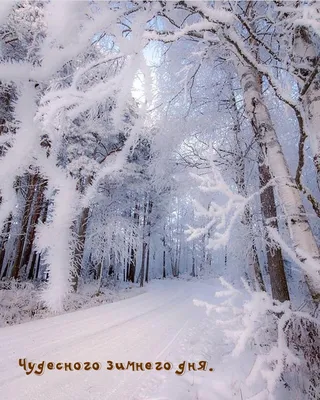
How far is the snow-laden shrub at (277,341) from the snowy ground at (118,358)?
0.93 ft

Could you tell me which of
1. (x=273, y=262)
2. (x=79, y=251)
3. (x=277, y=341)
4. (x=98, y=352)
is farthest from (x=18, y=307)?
(x=277, y=341)

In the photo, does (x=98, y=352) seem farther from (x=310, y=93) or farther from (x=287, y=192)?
(x=310, y=93)

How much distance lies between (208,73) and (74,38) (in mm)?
5806

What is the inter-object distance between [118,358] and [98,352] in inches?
17.5

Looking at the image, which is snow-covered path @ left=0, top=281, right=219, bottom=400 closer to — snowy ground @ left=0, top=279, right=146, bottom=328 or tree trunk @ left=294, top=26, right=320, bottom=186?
snowy ground @ left=0, top=279, right=146, bottom=328

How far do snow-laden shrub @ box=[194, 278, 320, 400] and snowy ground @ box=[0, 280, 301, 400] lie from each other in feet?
0.93

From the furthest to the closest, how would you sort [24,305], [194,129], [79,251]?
[24,305]
[194,129]
[79,251]

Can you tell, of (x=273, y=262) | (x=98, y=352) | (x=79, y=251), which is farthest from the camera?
(x=273, y=262)

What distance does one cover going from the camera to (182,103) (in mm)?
6059

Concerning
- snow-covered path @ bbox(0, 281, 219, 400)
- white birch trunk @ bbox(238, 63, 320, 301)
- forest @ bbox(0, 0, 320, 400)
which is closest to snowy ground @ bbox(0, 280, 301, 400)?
snow-covered path @ bbox(0, 281, 219, 400)

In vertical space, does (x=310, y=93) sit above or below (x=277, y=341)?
above

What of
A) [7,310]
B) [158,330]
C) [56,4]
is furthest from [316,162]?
[7,310]

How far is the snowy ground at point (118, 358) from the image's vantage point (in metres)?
3.05

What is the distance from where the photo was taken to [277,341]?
215cm
